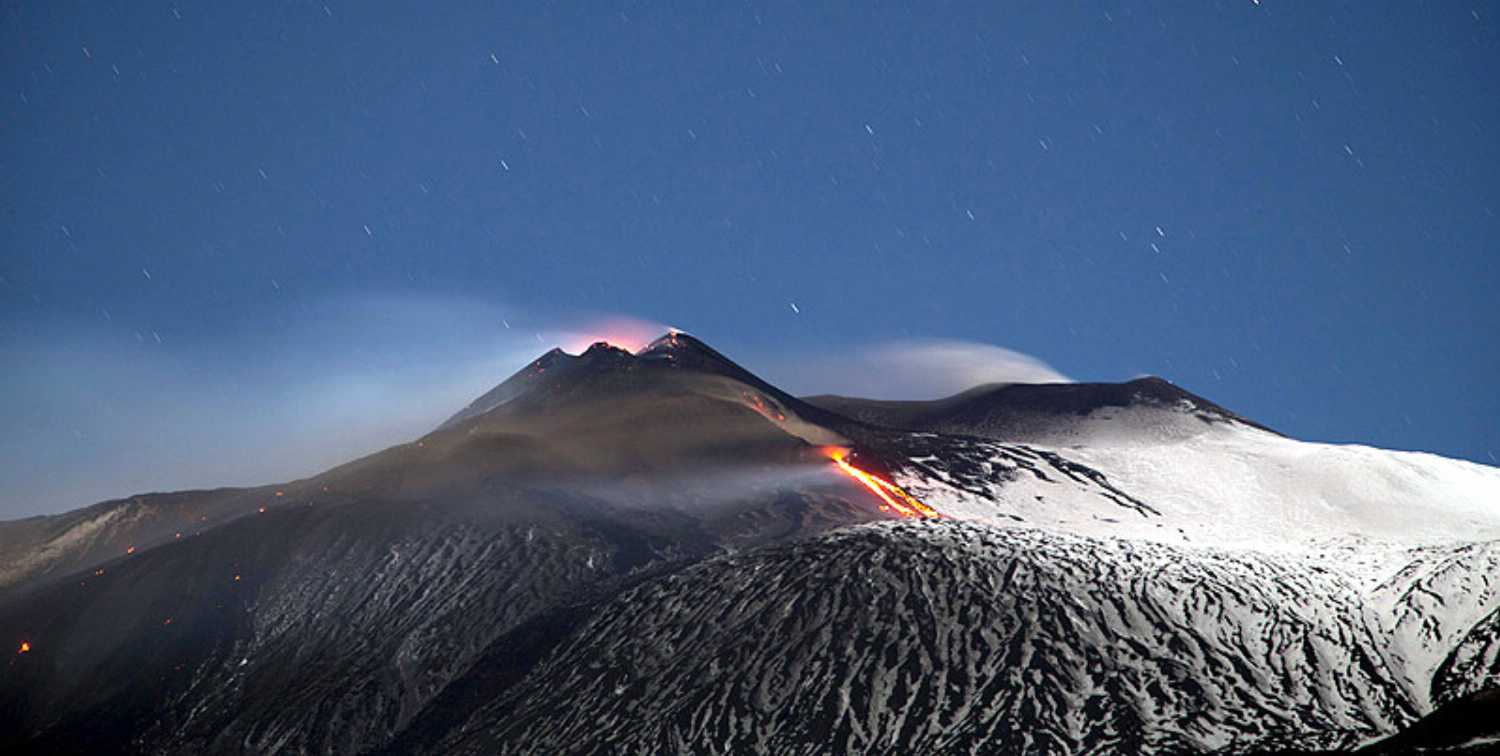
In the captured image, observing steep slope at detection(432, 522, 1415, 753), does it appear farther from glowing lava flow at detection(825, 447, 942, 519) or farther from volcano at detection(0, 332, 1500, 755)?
glowing lava flow at detection(825, 447, 942, 519)

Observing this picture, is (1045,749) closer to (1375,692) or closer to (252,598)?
(1375,692)

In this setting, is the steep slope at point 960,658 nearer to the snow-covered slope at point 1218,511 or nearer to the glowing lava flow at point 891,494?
the glowing lava flow at point 891,494

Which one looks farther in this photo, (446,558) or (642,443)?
(642,443)

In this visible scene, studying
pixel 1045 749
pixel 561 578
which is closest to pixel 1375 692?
pixel 1045 749

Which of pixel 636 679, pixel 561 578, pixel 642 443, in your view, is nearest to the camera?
pixel 636 679

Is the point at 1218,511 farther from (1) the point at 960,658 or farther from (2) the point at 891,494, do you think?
(1) the point at 960,658
